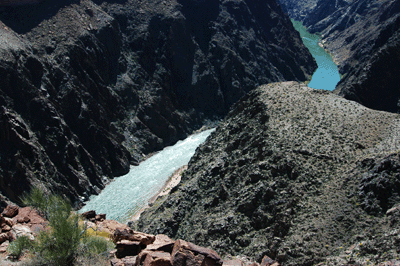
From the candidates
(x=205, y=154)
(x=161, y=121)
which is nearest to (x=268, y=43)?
(x=161, y=121)

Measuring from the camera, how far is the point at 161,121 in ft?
265

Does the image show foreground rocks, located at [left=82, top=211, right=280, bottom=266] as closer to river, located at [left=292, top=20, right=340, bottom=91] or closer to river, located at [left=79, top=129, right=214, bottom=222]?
river, located at [left=79, top=129, right=214, bottom=222]

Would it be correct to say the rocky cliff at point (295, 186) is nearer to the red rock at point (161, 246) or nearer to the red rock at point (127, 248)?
the red rock at point (161, 246)

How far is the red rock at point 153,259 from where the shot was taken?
16.0 m

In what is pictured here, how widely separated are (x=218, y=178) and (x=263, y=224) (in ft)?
30.9

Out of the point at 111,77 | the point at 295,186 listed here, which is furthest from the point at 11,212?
the point at 111,77

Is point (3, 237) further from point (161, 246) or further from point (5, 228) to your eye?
point (161, 246)

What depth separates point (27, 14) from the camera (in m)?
69.9

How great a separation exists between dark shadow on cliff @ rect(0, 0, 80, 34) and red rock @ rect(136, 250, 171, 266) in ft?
205

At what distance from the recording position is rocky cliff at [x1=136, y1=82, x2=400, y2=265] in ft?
75.8

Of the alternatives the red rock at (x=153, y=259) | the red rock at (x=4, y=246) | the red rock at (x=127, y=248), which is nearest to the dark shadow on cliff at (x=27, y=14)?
the red rock at (x=4, y=246)

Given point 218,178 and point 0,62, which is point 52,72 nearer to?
point 0,62

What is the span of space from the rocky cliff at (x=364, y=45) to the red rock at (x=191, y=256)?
6000 centimetres

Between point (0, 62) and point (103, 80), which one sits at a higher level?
point (0, 62)
